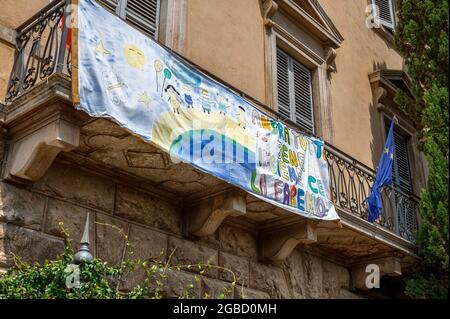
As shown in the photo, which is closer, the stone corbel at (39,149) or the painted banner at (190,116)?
the stone corbel at (39,149)

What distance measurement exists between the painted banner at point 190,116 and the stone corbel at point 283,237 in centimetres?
31

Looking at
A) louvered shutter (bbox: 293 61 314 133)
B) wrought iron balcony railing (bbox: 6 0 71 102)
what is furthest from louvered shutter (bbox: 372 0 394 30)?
wrought iron balcony railing (bbox: 6 0 71 102)

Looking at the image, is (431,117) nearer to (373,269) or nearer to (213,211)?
(373,269)

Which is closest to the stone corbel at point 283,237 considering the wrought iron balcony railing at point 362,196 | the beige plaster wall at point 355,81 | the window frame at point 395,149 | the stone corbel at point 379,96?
the wrought iron balcony railing at point 362,196

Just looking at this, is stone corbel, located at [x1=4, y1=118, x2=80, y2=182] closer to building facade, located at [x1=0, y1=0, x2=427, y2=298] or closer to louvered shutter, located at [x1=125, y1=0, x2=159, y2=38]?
building facade, located at [x1=0, y1=0, x2=427, y2=298]

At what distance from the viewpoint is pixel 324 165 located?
28.3ft

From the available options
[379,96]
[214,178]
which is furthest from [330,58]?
[214,178]

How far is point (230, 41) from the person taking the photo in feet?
30.2

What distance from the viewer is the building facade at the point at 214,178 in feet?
19.9

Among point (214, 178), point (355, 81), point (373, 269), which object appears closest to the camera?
point (214, 178)

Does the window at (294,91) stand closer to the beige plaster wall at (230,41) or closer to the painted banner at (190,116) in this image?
the beige plaster wall at (230,41)

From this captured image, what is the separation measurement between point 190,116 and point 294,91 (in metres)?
4.08

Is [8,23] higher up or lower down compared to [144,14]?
lower down

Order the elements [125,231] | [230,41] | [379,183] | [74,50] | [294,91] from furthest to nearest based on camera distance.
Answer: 1. [294,91]
2. [379,183]
3. [230,41]
4. [125,231]
5. [74,50]
